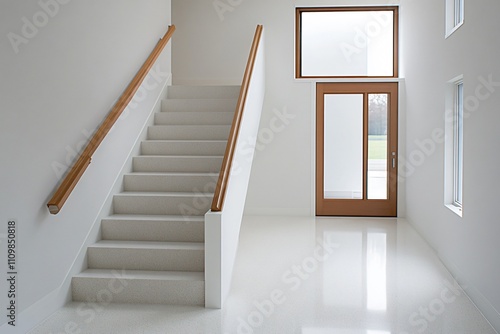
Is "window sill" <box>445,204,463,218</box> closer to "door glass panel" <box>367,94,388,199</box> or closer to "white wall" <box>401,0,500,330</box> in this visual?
"white wall" <box>401,0,500,330</box>

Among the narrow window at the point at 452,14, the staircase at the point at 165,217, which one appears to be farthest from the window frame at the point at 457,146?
the staircase at the point at 165,217

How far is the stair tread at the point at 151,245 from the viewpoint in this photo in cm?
461

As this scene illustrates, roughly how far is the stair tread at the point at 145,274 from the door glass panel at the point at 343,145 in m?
4.66

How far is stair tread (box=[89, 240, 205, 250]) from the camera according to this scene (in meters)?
4.61

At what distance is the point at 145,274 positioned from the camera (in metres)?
4.46

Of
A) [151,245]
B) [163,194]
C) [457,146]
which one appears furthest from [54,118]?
[457,146]

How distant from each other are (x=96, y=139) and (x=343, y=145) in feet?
16.5

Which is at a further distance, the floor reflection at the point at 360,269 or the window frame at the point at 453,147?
the window frame at the point at 453,147

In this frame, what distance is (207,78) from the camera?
29.3ft

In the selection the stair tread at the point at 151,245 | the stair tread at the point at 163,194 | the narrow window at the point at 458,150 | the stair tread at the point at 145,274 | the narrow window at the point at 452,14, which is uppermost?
the narrow window at the point at 452,14

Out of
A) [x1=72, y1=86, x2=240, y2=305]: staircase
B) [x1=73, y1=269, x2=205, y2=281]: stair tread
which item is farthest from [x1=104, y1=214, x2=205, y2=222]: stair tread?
[x1=73, y1=269, x2=205, y2=281]: stair tread

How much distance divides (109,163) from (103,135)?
498mm

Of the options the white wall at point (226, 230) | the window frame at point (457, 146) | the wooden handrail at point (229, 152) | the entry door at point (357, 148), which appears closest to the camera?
the white wall at point (226, 230)

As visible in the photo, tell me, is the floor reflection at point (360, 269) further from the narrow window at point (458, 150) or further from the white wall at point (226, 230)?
the narrow window at point (458, 150)
